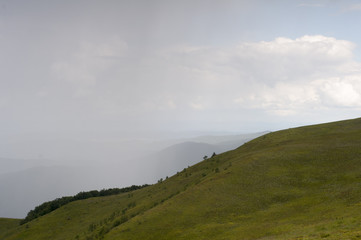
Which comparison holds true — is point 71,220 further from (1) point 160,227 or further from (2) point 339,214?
(2) point 339,214

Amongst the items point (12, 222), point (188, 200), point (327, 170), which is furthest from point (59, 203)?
point (327, 170)

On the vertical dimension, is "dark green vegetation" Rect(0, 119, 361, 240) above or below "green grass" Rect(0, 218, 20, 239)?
above

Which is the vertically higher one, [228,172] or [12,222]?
[228,172]

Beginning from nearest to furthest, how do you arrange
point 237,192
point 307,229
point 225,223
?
point 307,229
point 225,223
point 237,192

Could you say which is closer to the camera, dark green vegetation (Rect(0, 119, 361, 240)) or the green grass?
dark green vegetation (Rect(0, 119, 361, 240))

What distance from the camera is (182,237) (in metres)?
27.7

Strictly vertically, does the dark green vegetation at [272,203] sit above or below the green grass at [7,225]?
above

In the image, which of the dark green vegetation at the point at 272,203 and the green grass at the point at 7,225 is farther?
the green grass at the point at 7,225

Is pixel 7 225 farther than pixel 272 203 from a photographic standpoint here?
Yes

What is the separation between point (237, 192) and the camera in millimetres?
36812

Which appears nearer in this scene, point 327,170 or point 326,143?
point 327,170

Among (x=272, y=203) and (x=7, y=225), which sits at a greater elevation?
(x=272, y=203)

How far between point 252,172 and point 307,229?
19838mm

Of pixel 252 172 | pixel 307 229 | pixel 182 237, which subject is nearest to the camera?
pixel 307 229
